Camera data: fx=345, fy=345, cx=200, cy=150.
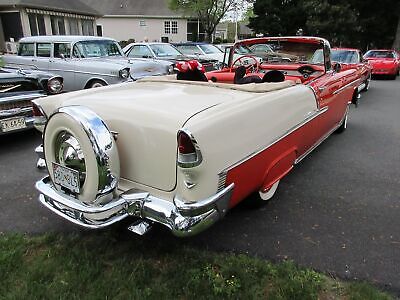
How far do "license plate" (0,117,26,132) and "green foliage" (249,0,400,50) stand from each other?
21.7 metres

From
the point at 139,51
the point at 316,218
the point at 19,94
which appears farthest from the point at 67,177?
the point at 139,51

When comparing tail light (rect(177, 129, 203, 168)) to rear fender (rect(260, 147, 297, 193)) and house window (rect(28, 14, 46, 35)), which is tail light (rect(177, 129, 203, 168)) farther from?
house window (rect(28, 14, 46, 35))

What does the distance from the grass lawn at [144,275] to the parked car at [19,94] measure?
233cm

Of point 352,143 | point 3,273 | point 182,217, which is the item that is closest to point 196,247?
point 182,217

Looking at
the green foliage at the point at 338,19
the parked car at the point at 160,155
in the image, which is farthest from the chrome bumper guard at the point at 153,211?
the green foliage at the point at 338,19

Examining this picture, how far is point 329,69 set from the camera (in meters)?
4.48

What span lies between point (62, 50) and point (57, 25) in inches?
649

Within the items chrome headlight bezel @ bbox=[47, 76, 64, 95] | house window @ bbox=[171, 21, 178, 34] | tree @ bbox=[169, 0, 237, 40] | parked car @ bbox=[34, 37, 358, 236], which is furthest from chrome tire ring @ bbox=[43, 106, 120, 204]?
house window @ bbox=[171, 21, 178, 34]

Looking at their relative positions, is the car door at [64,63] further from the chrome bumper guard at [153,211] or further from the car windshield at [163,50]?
the chrome bumper guard at [153,211]

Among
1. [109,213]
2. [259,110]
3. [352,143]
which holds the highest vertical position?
[259,110]

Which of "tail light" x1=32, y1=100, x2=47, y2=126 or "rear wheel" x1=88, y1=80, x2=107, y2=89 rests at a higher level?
"tail light" x1=32, y1=100, x2=47, y2=126

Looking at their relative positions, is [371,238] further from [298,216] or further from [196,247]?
[196,247]

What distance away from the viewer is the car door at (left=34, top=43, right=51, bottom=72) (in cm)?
760

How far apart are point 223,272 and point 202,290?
8.5 inches
